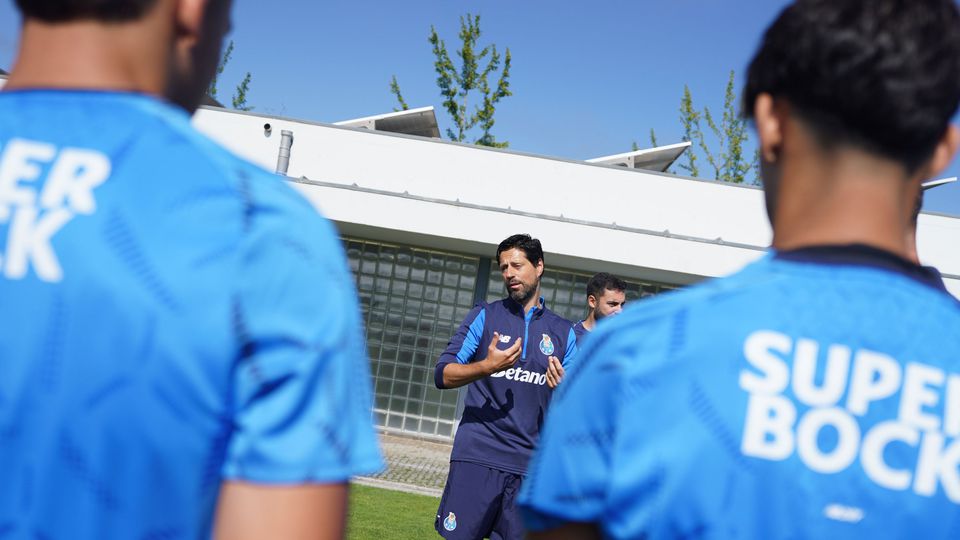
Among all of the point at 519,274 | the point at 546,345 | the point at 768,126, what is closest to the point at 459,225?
the point at 519,274

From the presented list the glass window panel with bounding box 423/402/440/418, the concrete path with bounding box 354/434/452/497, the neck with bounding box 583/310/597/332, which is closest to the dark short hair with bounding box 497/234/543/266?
the neck with bounding box 583/310/597/332

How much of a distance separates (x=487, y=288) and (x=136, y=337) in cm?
1478

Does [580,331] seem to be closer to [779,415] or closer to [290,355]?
[779,415]

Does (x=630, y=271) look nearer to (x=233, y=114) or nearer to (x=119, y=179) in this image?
(x=233, y=114)

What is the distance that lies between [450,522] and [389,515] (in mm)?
3247

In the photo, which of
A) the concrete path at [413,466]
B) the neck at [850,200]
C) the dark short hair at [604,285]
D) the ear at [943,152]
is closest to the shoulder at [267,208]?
→ the neck at [850,200]

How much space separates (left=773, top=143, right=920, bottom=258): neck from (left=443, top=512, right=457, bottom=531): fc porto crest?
16.9 ft

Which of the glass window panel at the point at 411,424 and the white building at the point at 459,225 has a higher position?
the white building at the point at 459,225

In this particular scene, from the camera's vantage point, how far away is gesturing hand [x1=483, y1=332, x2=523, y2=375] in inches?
230

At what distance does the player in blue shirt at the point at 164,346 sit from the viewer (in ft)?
3.40

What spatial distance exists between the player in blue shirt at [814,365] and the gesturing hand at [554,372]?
4.79 m

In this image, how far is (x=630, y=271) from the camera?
15258 millimetres

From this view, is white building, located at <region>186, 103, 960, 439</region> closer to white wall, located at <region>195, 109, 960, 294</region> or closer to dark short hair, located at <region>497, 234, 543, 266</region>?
white wall, located at <region>195, 109, 960, 294</region>

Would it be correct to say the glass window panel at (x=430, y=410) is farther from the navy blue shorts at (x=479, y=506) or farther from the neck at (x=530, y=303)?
the navy blue shorts at (x=479, y=506)
